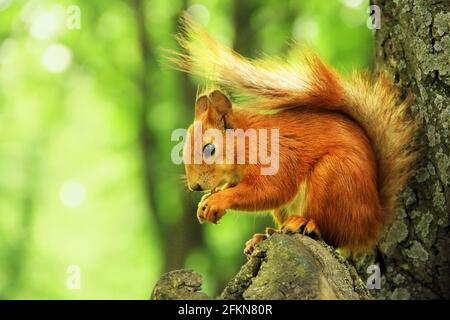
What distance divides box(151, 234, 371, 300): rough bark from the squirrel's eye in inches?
17.6

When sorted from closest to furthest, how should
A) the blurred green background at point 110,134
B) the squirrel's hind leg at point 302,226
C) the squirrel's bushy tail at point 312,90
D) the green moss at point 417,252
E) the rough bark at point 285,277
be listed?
the rough bark at point 285,277, the squirrel's hind leg at point 302,226, the squirrel's bushy tail at point 312,90, the green moss at point 417,252, the blurred green background at point 110,134

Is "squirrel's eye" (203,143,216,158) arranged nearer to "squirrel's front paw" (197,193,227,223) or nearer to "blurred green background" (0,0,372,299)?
"squirrel's front paw" (197,193,227,223)

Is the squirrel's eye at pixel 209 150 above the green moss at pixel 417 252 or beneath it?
above

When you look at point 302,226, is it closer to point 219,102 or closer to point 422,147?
point 219,102

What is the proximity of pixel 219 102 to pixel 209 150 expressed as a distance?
0.17 metres

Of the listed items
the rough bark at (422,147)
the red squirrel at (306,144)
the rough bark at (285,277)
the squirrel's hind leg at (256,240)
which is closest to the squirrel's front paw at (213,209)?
the red squirrel at (306,144)

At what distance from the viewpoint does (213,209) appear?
2229 millimetres

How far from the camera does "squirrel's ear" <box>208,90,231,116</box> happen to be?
236 centimetres

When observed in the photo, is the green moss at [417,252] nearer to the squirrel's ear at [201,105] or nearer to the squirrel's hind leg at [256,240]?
the squirrel's hind leg at [256,240]

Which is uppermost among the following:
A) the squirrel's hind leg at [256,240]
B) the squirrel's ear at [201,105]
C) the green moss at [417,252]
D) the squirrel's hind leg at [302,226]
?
the squirrel's ear at [201,105]

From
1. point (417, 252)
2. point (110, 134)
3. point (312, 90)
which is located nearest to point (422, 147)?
point (417, 252)

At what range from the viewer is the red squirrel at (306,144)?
225 cm

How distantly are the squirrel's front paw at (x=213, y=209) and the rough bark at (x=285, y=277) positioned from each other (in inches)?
11.4

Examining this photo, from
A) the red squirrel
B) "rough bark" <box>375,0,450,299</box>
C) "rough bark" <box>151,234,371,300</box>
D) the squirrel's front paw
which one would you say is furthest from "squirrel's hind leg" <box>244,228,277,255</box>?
"rough bark" <box>375,0,450,299</box>
